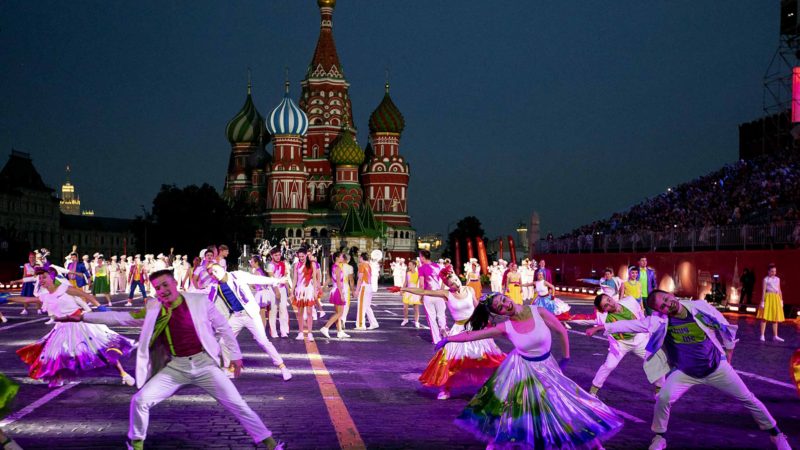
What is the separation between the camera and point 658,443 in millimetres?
8406

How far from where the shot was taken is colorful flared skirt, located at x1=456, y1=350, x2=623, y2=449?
24.7ft

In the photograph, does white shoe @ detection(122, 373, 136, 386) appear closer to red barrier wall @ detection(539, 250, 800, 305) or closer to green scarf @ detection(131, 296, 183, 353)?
green scarf @ detection(131, 296, 183, 353)

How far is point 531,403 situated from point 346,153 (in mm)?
106590

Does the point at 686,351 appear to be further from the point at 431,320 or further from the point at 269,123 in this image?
the point at 269,123

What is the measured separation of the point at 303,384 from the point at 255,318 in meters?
1.48

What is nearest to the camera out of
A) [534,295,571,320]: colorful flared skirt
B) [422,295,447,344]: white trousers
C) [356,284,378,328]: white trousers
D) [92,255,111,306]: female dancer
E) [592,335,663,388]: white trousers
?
[592,335,663,388]: white trousers

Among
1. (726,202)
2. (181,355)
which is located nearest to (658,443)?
(181,355)

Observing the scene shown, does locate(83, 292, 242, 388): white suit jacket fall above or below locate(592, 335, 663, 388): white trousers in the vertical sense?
above

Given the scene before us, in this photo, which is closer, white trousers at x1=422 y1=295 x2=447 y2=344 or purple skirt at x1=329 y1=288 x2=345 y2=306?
white trousers at x1=422 y1=295 x2=447 y2=344

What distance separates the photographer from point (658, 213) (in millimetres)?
47938

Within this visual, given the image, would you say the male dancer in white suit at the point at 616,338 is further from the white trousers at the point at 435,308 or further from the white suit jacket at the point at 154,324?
the white trousers at the point at 435,308

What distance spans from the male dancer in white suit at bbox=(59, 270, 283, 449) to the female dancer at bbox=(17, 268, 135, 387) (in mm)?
4425

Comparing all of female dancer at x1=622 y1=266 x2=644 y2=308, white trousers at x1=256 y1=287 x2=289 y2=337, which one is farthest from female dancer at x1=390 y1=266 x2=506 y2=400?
female dancer at x1=622 y1=266 x2=644 y2=308

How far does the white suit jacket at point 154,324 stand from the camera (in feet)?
26.2
